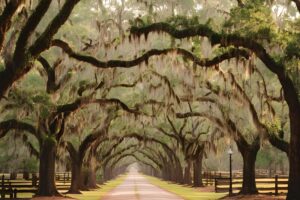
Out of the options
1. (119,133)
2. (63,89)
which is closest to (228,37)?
(63,89)

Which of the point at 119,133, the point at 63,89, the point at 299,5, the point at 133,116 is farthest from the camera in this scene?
the point at 119,133

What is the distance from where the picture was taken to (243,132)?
1206 inches

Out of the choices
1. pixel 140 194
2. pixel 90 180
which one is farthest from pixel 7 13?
pixel 90 180

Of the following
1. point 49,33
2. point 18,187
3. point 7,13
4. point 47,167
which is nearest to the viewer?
point 7,13

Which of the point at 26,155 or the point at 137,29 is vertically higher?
the point at 137,29

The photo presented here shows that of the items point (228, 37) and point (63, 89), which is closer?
point (228, 37)

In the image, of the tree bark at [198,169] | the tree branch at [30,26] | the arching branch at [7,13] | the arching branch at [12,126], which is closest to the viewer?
the arching branch at [7,13]

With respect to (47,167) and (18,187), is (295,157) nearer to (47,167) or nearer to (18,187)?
(47,167)

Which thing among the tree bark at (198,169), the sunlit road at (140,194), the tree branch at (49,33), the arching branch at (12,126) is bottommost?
the sunlit road at (140,194)

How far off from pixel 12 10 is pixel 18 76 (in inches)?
101

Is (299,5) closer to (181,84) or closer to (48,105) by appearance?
(48,105)

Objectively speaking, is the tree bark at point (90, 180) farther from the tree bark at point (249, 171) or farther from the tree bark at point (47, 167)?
the tree bark at point (249, 171)

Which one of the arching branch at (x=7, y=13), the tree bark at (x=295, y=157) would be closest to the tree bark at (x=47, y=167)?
the tree bark at (x=295, y=157)

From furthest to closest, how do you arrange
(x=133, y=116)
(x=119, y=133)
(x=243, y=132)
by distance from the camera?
(x=119, y=133)
(x=133, y=116)
(x=243, y=132)
